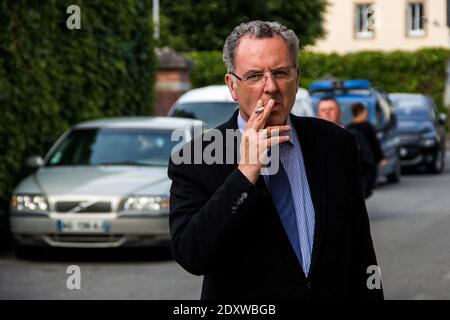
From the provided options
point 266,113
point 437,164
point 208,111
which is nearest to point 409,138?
point 437,164

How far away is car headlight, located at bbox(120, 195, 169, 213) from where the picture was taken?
1223 centimetres

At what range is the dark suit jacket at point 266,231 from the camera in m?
3.37

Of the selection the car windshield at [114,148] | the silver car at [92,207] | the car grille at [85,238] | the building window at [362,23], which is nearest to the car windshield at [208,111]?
the car windshield at [114,148]

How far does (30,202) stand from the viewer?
1245 cm

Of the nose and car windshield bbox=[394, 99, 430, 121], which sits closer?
the nose

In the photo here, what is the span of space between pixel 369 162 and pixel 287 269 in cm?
1107

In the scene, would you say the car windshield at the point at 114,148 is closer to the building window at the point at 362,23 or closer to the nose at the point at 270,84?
the nose at the point at 270,84

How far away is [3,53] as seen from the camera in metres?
13.7

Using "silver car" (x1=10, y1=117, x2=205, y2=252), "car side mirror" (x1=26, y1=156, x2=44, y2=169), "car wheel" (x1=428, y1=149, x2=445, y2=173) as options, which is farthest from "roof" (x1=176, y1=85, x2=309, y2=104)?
"car wheel" (x1=428, y1=149, x2=445, y2=173)

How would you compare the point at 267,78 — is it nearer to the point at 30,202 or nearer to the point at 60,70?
the point at 30,202

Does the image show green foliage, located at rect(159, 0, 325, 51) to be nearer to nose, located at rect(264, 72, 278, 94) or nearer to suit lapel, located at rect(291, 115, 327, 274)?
suit lapel, located at rect(291, 115, 327, 274)

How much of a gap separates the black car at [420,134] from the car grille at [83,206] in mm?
15719

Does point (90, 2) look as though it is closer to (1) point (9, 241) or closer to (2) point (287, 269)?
(1) point (9, 241)
